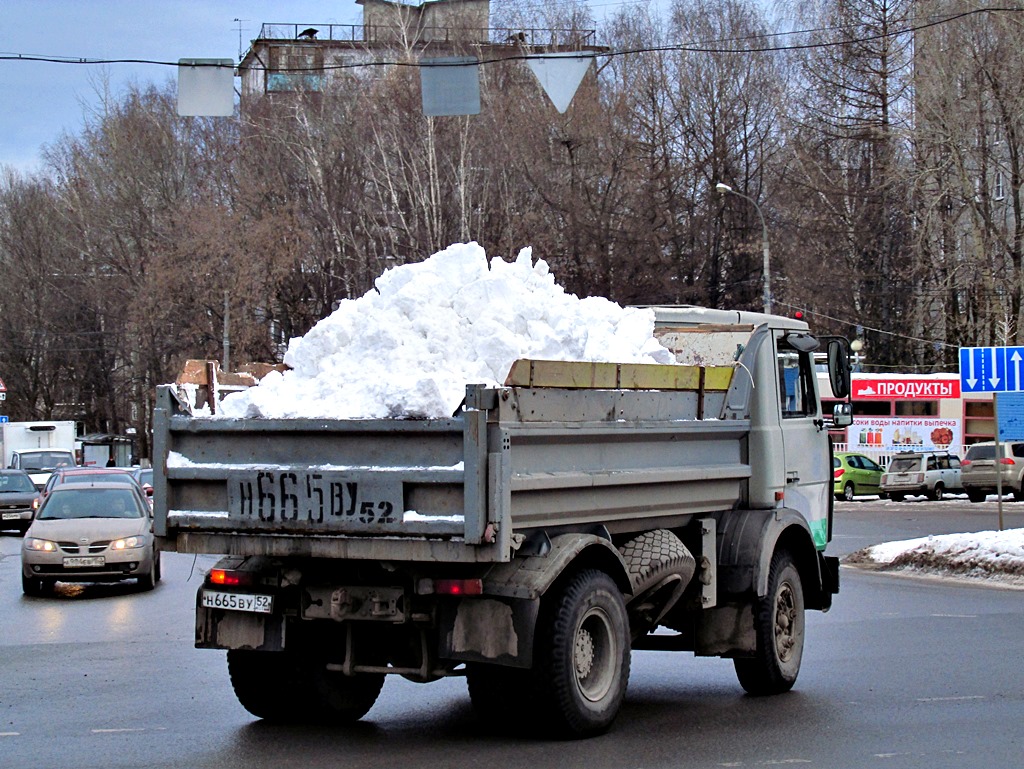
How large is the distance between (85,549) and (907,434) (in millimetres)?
34237

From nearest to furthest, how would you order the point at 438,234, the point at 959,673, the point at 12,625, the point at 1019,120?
the point at 959,673 → the point at 12,625 → the point at 1019,120 → the point at 438,234

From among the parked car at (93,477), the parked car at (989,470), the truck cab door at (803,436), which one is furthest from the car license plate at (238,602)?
the parked car at (989,470)

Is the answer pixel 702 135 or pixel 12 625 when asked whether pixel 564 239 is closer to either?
pixel 702 135

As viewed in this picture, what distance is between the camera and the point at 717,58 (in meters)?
49.5

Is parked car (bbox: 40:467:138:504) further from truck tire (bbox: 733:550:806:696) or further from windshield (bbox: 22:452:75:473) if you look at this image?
windshield (bbox: 22:452:75:473)

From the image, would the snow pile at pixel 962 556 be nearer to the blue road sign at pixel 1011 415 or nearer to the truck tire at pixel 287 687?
the blue road sign at pixel 1011 415

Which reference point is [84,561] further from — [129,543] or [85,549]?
[129,543]

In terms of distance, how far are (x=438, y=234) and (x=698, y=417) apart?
38531mm

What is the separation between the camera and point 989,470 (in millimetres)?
38188

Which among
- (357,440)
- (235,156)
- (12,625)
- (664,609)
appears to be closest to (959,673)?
(664,609)

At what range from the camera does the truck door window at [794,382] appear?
9.88 metres

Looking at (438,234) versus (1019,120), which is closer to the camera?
(1019,120)

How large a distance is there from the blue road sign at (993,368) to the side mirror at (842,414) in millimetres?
11696

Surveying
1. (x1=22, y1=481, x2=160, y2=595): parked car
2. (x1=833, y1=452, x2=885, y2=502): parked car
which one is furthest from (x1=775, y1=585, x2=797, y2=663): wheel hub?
(x1=833, y1=452, x2=885, y2=502): parked car
